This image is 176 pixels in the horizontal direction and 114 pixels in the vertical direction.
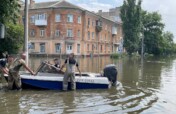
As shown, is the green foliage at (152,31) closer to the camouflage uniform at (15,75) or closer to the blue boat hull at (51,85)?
the blue boat hull at (51,85)

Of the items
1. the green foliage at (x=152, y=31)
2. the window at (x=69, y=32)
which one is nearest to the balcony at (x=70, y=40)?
the window at (x=69, y=32)

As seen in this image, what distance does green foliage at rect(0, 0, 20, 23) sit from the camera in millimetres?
17250

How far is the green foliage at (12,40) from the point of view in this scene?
1086 inches

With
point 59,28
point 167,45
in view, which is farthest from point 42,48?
point 167,45

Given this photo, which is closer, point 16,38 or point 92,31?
point 16,38

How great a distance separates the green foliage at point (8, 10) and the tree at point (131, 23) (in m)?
51.6

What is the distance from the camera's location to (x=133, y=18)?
6888cm

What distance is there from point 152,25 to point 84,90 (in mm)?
85409

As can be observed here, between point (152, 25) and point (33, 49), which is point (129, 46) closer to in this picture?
point (33, 49)

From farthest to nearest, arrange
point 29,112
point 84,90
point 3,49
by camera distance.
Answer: point 3,49
point 84,90
point 29,112

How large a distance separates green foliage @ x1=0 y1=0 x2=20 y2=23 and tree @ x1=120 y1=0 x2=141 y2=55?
169ft

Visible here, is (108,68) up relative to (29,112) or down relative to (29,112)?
up

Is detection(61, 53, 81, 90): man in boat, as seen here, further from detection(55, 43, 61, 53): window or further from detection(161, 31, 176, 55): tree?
detection(161, 31, 176, 55): tree

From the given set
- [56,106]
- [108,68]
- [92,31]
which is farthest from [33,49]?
[56,106]
